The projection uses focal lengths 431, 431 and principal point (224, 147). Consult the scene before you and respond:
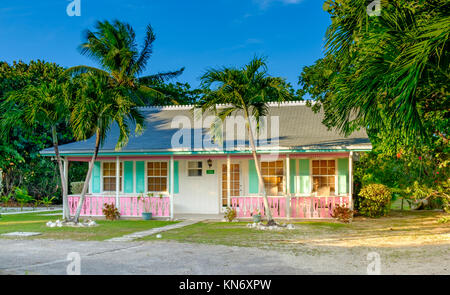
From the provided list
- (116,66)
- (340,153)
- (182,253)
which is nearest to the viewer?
(182,253)

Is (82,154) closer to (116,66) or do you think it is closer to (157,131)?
(157,131)

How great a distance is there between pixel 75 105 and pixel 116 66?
7911 mm

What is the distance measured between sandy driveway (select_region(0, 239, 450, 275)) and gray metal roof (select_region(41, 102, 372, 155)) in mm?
5328

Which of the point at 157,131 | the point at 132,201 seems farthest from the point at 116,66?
the point at 132,201

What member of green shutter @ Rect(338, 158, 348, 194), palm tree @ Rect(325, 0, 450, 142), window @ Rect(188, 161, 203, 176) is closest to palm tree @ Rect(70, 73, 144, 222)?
window @ Rect(188, 161, 203, 176)

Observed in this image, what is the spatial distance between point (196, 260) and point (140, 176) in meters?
9.95

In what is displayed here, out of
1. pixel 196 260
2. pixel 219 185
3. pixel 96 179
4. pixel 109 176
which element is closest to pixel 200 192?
pixel 219 185

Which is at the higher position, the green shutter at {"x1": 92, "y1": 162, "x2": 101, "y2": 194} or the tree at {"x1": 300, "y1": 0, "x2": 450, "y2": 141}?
the tree at {"x1": 300, "y1": 0, "x2": 450, "y2": 141}

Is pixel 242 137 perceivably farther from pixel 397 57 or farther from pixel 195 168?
pixel 397 57

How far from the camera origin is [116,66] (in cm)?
2044

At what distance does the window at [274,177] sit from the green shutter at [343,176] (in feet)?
6.91

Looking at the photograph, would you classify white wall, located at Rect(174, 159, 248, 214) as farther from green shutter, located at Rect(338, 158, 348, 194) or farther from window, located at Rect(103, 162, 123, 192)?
green shutter, located at Rect(338, 158, 348, 194)

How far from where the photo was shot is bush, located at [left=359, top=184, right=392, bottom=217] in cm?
1541
